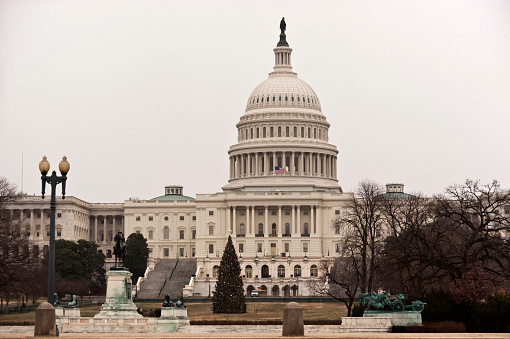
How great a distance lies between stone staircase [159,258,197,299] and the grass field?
25.7 metres

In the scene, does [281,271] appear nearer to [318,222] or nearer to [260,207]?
[318,222]

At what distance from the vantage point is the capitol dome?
17975 cm

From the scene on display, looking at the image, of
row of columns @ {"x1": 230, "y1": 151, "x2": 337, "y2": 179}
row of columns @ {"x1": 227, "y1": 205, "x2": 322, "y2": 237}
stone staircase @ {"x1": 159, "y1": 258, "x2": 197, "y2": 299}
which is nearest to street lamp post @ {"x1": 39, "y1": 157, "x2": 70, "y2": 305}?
stone staircase @ {"x1": 159, "y1": 258, "x2": 197, "y2": 299}

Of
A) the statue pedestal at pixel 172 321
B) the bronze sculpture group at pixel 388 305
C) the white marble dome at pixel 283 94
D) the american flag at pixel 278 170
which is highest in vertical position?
the white marble dome at pixel 283 94

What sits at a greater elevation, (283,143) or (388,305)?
(283,143)

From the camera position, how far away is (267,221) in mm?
170500

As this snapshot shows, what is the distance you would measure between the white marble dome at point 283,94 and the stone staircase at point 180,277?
30.5 meters

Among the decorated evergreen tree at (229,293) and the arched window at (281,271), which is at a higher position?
the arched window at (281,271)

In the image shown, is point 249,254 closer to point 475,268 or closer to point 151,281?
point 151,281

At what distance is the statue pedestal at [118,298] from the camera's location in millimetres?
67875

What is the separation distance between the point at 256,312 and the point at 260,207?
243ft

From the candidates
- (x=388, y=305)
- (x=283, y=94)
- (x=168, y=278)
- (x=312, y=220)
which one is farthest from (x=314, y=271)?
(x=388, y=305)

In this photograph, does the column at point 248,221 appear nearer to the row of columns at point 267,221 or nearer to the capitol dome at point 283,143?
the row of columns at point 267,221

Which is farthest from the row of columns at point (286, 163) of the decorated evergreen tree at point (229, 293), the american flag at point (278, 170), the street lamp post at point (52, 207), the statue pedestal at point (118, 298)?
the street lamp post at point (52, 207)
